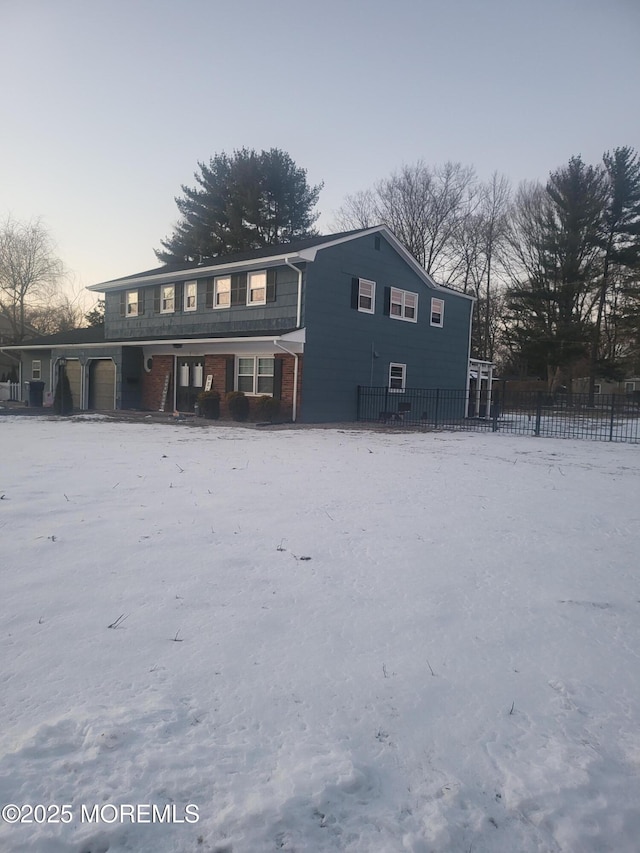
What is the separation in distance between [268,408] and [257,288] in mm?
4656

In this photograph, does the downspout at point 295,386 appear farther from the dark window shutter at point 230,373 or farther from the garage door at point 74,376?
the garage door at point 74,376

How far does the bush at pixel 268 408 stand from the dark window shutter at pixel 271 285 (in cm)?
362

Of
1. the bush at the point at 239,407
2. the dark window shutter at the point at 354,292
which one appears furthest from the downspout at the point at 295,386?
the dark window shutter at the point at 354,292

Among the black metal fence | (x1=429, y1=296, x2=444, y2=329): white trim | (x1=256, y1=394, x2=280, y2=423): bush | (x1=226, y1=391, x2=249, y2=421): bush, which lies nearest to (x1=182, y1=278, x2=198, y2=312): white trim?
(x1=226, y1=391, x2=249, y2=421): bush

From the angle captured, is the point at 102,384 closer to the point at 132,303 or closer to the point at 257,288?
the point at 132,303

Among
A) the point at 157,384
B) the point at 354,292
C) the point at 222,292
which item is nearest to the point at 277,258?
the point at 354,292

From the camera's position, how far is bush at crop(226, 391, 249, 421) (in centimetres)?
1788

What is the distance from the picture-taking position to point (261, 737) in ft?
6.68

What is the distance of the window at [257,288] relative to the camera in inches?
728

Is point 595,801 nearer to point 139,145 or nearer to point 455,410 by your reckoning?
point 139,145

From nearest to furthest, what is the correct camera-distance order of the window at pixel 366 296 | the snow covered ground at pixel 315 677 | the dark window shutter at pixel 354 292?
1. the snow covered ground at pixel 315 677
2. the dark window shutter at pixel 354 292
3. the window at pixel 366 296

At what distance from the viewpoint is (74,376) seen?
24672 millimetres

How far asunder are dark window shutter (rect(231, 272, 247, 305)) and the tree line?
2025 centimetres

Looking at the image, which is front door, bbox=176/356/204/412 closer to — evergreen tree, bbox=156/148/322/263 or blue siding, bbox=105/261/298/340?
blue siding, bbox=105/261/298/340
